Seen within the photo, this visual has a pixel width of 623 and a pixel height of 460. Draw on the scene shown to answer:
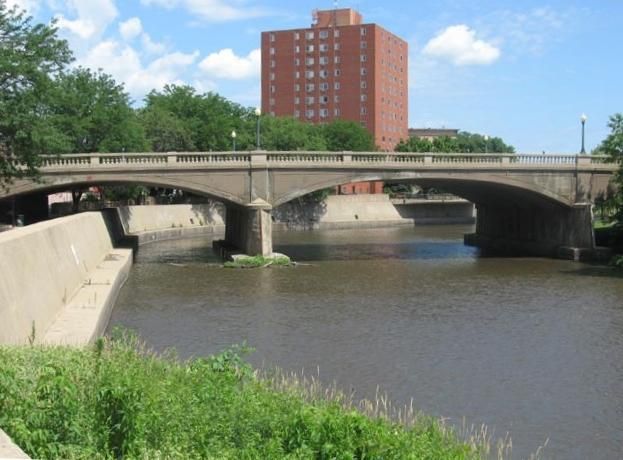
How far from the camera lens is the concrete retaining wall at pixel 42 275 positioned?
16875mm

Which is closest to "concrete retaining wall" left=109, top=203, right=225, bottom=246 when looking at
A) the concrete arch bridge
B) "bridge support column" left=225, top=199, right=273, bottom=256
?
the concrete arch bridge

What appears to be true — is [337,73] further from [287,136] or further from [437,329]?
[437,329]

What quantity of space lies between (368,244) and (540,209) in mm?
17698

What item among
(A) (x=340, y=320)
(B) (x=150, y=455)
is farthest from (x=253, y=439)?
(A) (x=340, y=320)

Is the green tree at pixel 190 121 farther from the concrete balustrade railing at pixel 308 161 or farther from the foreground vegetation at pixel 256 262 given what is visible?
the foreground vegetation at pixel 256 262

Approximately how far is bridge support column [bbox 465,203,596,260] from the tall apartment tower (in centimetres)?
6874

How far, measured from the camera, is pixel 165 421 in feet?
36.5

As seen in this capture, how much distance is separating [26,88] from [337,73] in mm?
105168

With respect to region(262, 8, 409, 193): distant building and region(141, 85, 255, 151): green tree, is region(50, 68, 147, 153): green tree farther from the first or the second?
Answer: region(262, 8, 409, 193): distant building

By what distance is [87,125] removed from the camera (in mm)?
61812

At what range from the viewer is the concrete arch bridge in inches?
1868

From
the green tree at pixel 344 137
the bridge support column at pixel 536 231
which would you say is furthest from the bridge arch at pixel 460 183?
the green tree at pixel 344 137

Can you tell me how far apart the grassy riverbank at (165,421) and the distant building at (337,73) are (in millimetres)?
122069

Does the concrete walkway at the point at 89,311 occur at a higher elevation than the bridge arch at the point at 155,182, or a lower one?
lower
